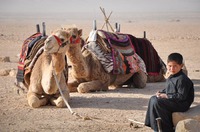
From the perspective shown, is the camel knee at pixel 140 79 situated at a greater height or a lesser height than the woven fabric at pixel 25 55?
lesser

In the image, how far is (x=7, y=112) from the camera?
7.64 m

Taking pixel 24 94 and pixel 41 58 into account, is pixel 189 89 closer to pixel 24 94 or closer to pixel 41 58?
pixel 41 58

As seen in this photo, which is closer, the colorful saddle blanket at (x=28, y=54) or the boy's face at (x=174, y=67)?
the boy's face at (x=174, y=67)

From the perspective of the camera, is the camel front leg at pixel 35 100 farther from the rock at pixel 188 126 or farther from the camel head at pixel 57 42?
the rock at pixel 188 126

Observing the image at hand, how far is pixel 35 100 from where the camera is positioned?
7805 millimetres

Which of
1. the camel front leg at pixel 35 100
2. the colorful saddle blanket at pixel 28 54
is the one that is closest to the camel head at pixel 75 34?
the colorful saddle blanket at pixel 28 54

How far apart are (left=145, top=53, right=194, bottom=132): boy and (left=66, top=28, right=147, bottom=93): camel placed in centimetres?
315

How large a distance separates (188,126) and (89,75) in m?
4.53

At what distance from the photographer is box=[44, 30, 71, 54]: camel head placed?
24.0 ft

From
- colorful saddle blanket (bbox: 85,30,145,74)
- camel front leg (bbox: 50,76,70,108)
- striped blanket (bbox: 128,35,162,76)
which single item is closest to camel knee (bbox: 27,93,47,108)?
camel front leg (bbox: 50,76,70,108)

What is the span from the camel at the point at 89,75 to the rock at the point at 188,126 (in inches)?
146

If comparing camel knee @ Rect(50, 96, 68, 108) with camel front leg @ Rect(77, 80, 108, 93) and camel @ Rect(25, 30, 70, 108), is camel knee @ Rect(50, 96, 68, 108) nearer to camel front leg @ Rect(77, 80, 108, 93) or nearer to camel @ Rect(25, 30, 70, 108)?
camel @ Rect(25, 30, 70, 108)

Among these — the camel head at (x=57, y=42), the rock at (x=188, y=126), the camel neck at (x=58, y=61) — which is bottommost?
the rock at (x=188, y=126)

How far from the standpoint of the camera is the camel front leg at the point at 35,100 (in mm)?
7805
